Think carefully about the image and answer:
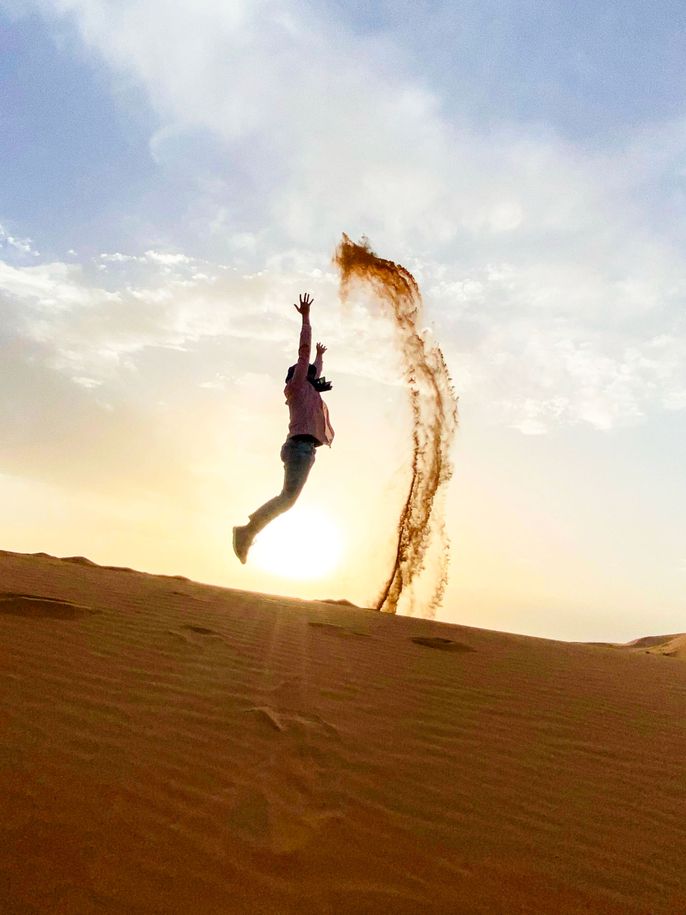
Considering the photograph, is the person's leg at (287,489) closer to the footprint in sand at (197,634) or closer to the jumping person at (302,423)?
the jumping person at (302,423)

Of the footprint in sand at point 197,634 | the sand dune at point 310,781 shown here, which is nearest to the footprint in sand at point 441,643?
the sand dune at point 310,781

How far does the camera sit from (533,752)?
3.07 metres

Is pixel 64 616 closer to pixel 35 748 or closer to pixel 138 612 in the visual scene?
pixel 138 612

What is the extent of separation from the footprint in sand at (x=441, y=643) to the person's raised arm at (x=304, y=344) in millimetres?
3029

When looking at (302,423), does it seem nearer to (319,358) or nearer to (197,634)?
(319,358)

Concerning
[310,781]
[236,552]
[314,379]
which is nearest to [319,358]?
[314,379]

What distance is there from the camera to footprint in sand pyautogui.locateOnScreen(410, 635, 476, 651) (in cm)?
562

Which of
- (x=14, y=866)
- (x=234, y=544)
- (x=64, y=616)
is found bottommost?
(x=14, y=866)

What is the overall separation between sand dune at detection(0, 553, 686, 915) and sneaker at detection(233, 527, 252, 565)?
2965mm

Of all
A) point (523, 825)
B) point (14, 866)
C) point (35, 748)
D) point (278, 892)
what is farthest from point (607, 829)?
point (35, 748)

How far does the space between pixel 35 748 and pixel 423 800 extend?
1.43 m

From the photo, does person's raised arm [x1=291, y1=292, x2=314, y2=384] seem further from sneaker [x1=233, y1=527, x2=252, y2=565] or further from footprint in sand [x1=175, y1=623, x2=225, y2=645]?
footprint in sand [x1=175, y1=623, x2=225, y2=645]

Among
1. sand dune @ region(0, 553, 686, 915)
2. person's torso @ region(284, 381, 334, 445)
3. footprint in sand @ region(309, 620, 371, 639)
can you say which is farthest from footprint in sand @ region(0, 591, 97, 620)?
person's torso @ region(284, 381, 334, 445)

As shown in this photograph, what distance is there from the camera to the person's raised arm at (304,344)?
7.09 meters
